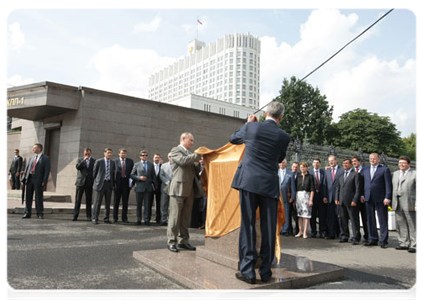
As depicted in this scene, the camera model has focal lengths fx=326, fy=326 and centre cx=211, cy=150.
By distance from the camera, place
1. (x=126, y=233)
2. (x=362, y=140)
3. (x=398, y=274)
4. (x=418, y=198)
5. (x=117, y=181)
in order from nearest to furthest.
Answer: (x=398, y=274) → (x=418, y=198) → (x=126, y=233) → (x=117, y=181) → (x=362, y=140)

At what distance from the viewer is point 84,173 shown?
1000cm

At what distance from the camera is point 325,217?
8766mm

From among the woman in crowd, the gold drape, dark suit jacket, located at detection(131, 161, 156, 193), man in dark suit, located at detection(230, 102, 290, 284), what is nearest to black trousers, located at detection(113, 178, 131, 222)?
dark suit jacket, located at detection(131, 161, 156, 193)

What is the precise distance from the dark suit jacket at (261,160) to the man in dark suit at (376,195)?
4.87 metres

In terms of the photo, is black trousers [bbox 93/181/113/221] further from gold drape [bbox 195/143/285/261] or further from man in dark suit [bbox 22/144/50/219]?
gold drape [bbox 195/143/285/261]

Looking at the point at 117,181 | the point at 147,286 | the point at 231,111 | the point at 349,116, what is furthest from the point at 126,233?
the point at 231,111

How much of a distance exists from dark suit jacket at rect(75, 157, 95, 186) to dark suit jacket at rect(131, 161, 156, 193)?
1336 mm

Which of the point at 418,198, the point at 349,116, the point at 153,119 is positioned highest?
the point at 349,116

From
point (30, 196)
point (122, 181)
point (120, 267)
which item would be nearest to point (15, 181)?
point (30, 196)

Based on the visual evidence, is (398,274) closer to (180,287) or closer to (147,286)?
(180,287)

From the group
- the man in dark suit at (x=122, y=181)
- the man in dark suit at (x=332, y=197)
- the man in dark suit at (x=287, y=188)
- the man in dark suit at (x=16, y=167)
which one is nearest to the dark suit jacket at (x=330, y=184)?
the man in dark suit at (x=332, y=197)

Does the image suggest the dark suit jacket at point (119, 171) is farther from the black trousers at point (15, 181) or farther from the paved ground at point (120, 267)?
the black trousers at point (15, 181)

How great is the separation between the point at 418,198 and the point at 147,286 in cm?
613

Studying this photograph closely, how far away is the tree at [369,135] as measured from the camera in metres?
44.7
